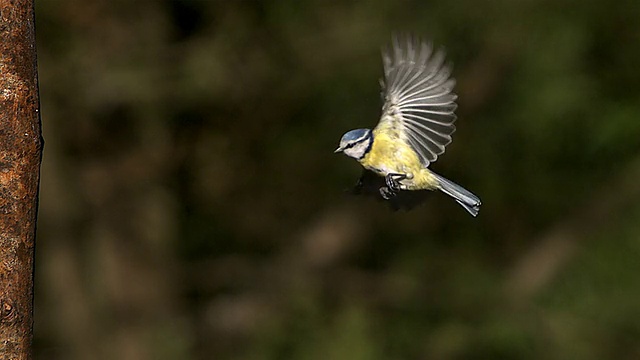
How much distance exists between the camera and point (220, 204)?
7.55 metres

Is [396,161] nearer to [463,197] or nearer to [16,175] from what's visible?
[463,197]

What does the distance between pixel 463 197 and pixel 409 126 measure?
250mm

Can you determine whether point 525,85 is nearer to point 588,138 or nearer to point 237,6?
point 588,138

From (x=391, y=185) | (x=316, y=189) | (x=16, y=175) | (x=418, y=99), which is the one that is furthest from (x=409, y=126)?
(x=316, y=189)

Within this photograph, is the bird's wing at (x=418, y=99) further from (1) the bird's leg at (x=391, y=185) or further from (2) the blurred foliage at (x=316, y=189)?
(2) the blurred foliage at (x=316, y=189)

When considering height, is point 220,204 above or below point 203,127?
below

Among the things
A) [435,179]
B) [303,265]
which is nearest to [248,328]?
[303,265]

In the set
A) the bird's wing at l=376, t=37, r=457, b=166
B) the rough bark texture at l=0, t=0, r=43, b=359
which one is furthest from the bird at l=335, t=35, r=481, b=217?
the rough bark texture at l=0, t=0, r=43, b=359

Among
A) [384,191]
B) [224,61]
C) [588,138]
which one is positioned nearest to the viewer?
[384,191]

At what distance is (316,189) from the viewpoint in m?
7.52

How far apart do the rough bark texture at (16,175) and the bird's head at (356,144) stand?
89 cm

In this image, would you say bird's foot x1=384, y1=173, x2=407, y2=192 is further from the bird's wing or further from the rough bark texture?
the rough bark texture

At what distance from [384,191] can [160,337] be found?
15.9ft

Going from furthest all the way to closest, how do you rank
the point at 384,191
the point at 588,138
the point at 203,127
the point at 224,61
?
the point at 588,138
the point at 203,127
the point at 224,61
the point at 384,191
